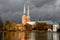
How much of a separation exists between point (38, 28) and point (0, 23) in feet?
96.2

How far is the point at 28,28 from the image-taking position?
15988cm

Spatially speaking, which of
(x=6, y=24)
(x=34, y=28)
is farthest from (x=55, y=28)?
(x=6, y=24)

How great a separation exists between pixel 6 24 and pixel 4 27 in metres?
2.59

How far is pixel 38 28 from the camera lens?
160m

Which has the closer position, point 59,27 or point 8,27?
point 8,27

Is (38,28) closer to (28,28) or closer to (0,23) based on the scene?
(28,28)

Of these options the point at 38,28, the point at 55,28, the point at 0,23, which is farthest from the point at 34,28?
the point at 0,23

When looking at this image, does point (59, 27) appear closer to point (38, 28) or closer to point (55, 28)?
point (55, 28)

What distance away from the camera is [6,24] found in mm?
141625

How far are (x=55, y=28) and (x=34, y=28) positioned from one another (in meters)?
15.8

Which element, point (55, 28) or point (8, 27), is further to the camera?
point (55, 28)

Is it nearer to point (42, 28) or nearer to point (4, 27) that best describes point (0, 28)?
point (4, 27)

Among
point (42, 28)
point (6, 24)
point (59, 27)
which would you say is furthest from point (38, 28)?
point (6, 24)

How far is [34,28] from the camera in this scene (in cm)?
16412
